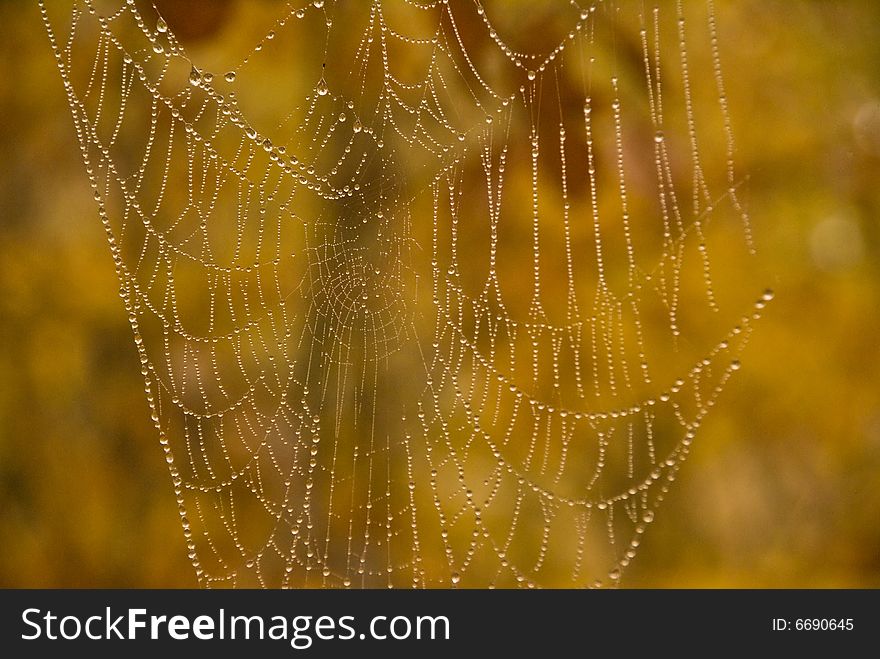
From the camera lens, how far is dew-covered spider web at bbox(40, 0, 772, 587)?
1486 millimetres

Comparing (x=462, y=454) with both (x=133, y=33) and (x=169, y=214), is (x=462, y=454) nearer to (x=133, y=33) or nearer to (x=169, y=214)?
(x=169, y=214)

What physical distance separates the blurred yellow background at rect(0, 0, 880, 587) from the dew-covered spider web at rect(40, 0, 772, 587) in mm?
86

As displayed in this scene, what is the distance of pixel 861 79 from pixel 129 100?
125 cm

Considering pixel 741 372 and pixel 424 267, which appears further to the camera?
pixel 741 372

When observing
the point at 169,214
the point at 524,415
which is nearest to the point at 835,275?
the point at 524,415

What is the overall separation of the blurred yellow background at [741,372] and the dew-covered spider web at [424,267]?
86mm

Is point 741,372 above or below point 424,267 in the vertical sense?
below

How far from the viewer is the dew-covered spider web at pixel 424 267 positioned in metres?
1.49

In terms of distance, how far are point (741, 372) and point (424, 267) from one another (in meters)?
0.61

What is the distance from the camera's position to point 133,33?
1.59 m

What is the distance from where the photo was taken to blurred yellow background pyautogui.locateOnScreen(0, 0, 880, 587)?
5.07ft

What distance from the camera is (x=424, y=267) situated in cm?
152
